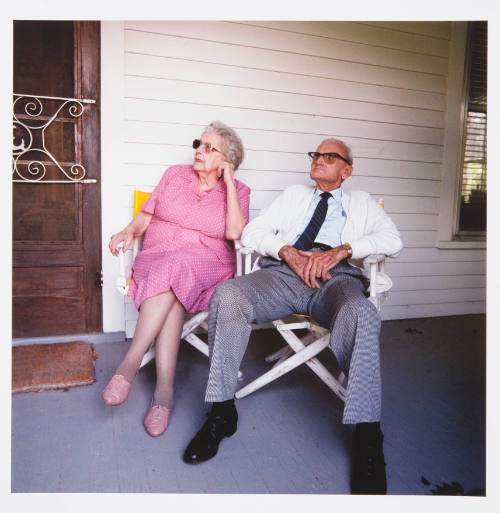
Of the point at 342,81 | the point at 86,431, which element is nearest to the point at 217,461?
the point at 86,431

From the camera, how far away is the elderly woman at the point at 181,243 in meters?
2.02

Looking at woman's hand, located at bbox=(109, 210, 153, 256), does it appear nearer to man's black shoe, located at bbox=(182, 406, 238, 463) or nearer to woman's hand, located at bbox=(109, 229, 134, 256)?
woman's hand, located at bbox=(109, 229, 134, 256)

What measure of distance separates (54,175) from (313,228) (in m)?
1.71

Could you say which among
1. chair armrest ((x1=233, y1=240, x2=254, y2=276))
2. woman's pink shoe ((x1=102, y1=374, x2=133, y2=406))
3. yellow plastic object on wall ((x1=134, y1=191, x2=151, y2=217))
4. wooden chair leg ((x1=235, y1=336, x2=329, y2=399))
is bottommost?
woman's pink shoe ((x1=102, y1=374, x2=133, y2=406))

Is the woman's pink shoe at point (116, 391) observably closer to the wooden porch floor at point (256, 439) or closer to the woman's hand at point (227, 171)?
the wooden porch floor at point (256, 439)

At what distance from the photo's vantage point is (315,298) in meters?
2.06

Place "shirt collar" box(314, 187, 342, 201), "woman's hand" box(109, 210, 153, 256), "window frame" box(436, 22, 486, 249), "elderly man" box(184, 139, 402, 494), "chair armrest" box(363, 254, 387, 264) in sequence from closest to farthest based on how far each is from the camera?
1. "elderly man" box(184, 139, 402, 494)
2. "chair armrest" box(363, 254, 387, 264)
3. "woman's hand" box(109, 210, 153, 256)
4. "shirt collar" box(314, 187, 342, 201)
5. "window frame" box(436, 22, 486, 249)

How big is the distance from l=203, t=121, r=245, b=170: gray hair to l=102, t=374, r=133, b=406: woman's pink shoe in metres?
1.37

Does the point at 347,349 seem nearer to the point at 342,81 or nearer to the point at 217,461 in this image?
the point at 217,461

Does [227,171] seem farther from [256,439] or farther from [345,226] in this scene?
[256,439]

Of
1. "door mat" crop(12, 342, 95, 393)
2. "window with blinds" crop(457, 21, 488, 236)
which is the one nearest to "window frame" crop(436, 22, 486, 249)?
"window with blinds" crop(457, 21, 488, 236)

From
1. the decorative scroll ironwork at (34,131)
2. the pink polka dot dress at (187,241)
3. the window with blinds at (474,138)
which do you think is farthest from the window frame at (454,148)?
the decorative scroll ironwork at (34,131)

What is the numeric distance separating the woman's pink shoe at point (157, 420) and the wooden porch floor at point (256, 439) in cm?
3

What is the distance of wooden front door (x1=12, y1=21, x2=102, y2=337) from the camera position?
2695 millimetres
